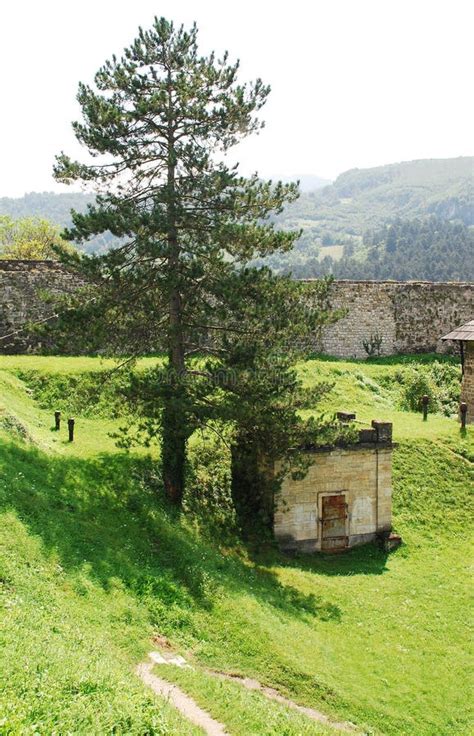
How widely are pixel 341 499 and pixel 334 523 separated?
0.61 m

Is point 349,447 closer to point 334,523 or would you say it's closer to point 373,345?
point 334,523

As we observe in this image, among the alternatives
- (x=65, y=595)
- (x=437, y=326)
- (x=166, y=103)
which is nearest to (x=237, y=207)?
(x=166, y=103)

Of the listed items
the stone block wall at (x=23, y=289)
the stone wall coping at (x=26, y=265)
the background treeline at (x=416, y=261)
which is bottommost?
the stone block wall at (x=23, y=289)

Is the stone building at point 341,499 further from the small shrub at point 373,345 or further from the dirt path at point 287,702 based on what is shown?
the small shrub at point 373,345

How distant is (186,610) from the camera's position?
11.7 meters

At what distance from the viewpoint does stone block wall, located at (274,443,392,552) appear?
16031 mm

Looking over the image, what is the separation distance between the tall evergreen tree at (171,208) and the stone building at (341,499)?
287 centimetres

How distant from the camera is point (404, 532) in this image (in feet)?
56.1

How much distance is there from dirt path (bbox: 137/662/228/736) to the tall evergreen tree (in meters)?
5.58

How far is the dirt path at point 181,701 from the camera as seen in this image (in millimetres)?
8781

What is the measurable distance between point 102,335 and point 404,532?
29.7ft

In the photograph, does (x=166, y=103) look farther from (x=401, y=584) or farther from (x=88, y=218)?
(x=401, y=584)

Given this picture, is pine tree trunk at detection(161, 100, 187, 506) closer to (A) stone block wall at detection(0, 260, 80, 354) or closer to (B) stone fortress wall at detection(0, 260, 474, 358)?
(A) stone block wall at detection(0, 260, 80, 354)

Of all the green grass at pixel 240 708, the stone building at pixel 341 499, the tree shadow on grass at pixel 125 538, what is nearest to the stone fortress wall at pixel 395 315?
the stone building at pixel 341 499
